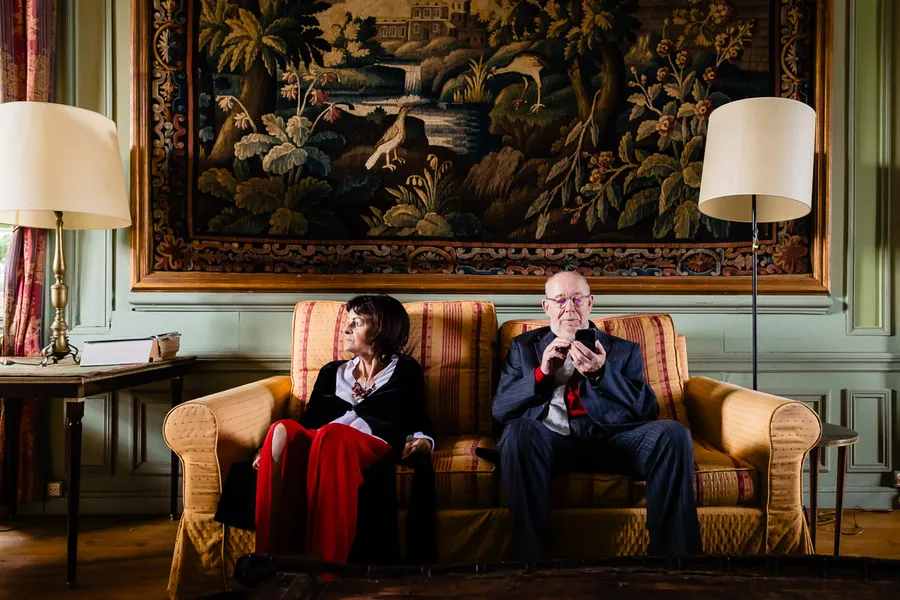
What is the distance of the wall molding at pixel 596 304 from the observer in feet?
8.87

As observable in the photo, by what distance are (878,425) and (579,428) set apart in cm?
173

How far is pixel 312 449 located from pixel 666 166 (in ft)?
6.52

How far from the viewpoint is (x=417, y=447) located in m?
1.88

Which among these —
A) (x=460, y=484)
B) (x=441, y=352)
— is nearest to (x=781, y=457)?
Result: (x=460, y=484)

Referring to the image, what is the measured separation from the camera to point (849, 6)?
276 cm

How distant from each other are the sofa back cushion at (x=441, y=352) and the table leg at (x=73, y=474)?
0.71m

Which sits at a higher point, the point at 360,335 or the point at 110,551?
the point at 360,335

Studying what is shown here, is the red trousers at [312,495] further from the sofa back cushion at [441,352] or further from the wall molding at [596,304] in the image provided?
the wall molding at [596,304]

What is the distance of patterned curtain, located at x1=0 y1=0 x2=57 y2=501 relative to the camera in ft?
8.38

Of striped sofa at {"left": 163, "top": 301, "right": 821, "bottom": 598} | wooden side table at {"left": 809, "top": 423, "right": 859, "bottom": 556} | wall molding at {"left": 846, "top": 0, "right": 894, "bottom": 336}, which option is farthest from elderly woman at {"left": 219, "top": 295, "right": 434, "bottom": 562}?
wall molding at {"left": 846, "top": 0, "right": 894, "bottom": 336}

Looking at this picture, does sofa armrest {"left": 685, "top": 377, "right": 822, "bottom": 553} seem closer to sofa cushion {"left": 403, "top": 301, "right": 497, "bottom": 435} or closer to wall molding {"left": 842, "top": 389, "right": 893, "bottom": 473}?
sofa cushion {"left": 403, "top": 301, "right": 497, "bottom": 435}

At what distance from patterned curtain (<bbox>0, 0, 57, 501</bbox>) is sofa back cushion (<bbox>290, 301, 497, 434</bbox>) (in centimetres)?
117

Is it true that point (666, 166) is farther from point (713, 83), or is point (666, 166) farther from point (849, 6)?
point (849, 6)

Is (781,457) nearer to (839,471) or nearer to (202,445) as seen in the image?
(839,471)
